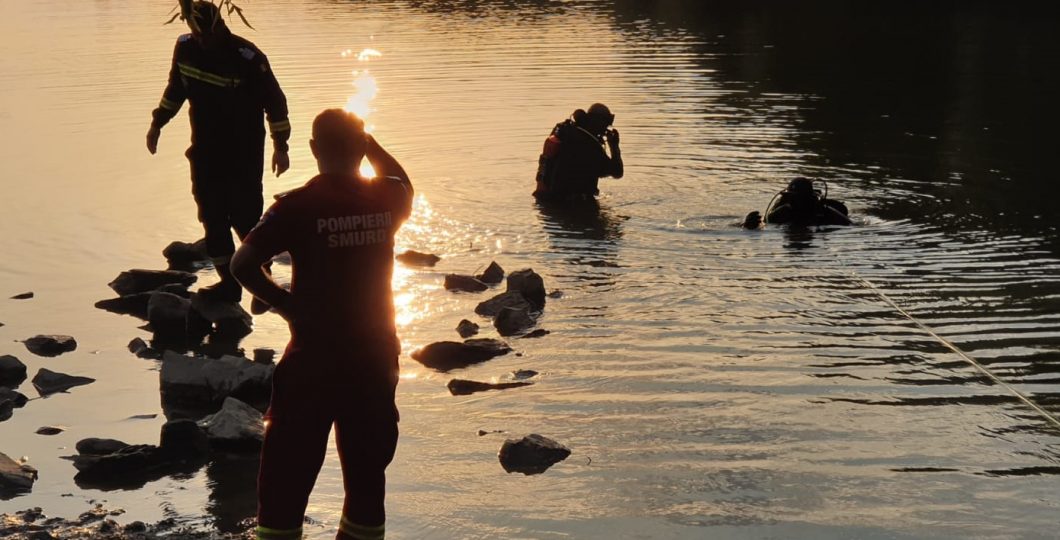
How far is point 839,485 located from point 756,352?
97.5 inches

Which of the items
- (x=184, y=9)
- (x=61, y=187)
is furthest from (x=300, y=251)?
(x=61, y=187)

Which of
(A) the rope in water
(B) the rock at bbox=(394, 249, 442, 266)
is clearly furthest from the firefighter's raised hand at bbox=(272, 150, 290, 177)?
(A) the rope in water

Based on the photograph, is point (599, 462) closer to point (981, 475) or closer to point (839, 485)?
point (839, 485)

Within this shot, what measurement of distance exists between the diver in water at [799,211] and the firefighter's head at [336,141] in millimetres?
8946

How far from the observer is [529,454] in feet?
23.5

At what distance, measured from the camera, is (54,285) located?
1145 cm

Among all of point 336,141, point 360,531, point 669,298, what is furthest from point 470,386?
point 336,141

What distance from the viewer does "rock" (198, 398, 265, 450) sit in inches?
287

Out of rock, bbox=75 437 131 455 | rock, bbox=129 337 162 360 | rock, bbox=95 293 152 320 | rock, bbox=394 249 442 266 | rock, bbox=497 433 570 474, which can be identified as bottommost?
rock, bbox=394 249 442 266

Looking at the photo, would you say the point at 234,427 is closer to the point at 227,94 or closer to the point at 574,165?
the point at 227,94

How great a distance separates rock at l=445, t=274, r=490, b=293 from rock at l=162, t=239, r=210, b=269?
2478 millimetres

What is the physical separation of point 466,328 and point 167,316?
2.25 meters

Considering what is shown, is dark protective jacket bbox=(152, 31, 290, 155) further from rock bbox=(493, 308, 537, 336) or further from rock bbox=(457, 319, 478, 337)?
rock bbox=(493, 308, 537, 336)

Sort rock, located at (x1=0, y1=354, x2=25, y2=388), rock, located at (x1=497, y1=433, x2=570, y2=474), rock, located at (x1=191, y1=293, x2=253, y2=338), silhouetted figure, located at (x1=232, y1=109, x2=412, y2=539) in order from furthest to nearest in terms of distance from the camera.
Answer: rock, located at (x1=191, y1=293, x2=253, y2=338) → rock, located at (x1=0, y1=354, x2=25, y2=388) → rock, located at (x1=497, y1=433, x2=570, y2=474) → silhouetted figure, located at (x1=232, y1=109, x2=412, y2=539)
